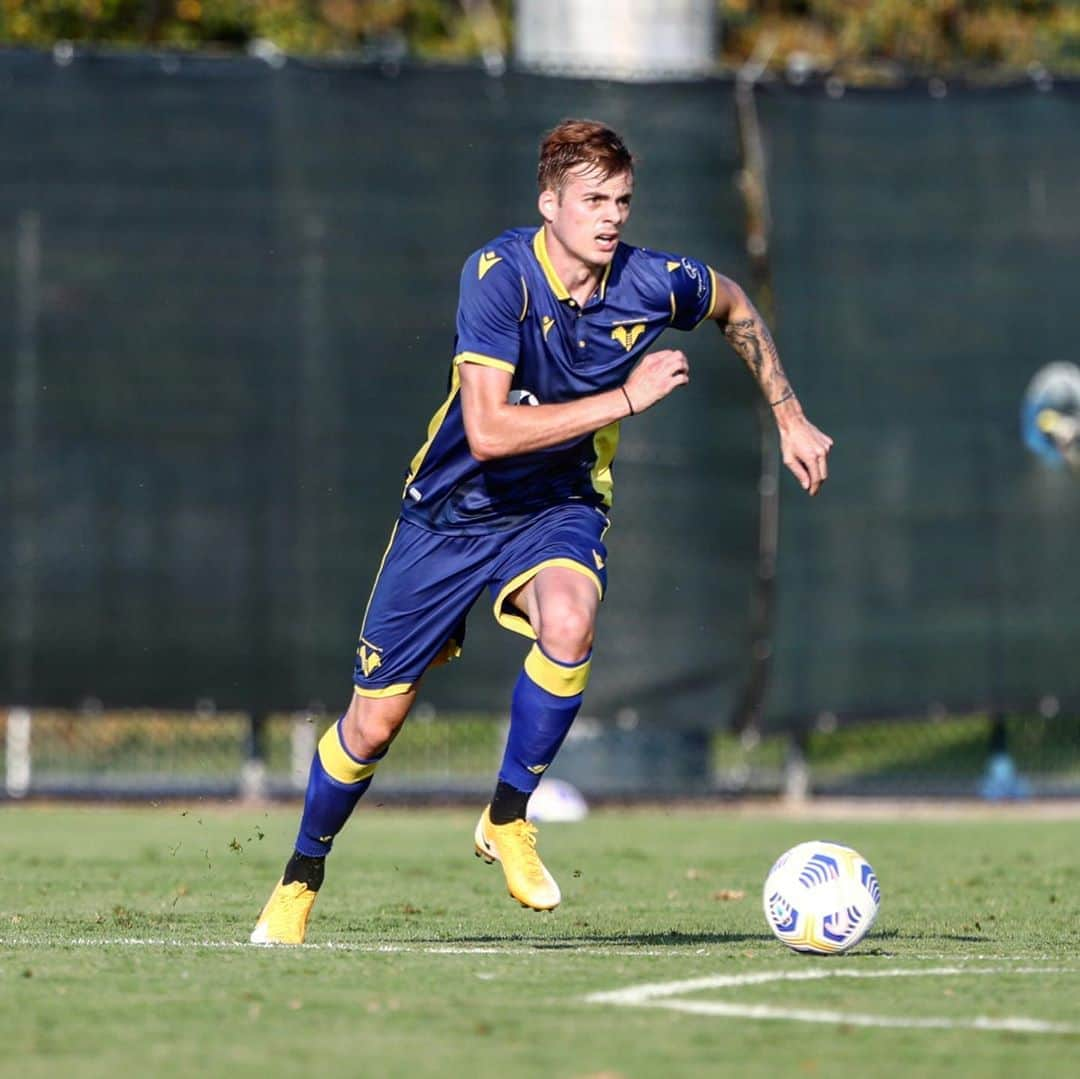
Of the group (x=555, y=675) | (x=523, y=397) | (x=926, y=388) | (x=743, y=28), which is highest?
(x=743, y=28)

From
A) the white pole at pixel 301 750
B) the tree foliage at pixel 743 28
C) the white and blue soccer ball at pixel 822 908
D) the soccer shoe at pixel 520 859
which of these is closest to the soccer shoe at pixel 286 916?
the soccer shoe at pixel 520 859

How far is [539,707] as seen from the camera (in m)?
6.48

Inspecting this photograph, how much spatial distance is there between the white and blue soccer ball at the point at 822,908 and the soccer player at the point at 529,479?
2.12 ft

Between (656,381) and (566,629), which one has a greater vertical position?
(656,381)

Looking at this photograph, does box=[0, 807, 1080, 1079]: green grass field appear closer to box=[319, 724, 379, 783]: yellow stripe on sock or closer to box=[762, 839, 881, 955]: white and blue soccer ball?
box=[762, 839, 881, 955]: white and blue soccer ball

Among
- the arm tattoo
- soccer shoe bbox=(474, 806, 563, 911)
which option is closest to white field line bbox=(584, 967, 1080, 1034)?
soccer shoe bbox=(474, 806, 563, 911)

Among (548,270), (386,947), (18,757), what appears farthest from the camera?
(18,757)

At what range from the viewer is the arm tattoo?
7.08 meters

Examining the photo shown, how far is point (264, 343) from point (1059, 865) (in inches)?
207

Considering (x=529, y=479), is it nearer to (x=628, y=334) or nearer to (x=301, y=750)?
(x=628, y=334)

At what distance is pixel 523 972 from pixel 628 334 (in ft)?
6.73

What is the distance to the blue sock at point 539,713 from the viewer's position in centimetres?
646

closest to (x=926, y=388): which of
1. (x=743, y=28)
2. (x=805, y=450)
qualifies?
(x=805, y=450)

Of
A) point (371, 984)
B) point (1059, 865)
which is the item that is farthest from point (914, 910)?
point (371, 984)
